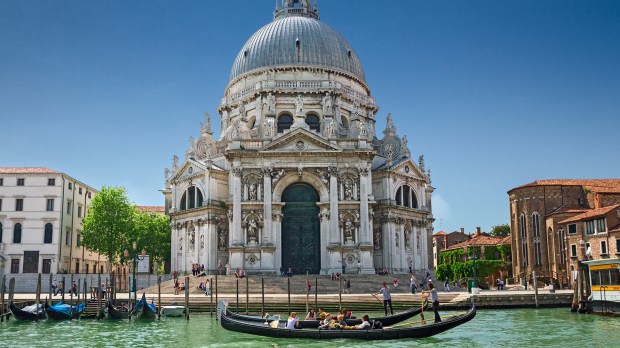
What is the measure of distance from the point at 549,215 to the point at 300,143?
21.3m

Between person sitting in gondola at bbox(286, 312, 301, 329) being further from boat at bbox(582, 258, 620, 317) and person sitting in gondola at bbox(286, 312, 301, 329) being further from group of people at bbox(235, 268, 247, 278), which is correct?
group of people at bbox(235, 268, 247, 278)

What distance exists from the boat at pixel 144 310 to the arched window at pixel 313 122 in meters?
21.5

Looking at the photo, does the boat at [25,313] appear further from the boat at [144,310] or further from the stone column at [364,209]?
the stone column at [364,209]

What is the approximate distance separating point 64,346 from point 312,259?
22.1 meters

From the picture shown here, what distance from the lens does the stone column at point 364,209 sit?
40344 millimetres

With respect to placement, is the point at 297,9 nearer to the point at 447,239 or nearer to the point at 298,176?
the point at 298,176

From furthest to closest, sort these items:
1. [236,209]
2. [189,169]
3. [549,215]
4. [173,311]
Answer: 1. [549,215]
2. [189,169]
3. [236,209]
4. [173,311]

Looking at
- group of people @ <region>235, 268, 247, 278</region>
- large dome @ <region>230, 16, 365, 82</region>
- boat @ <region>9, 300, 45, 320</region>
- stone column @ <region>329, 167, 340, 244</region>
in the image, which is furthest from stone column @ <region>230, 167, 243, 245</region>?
boat @ <region>9, 300, 45, 320</region>

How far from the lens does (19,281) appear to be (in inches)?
1767

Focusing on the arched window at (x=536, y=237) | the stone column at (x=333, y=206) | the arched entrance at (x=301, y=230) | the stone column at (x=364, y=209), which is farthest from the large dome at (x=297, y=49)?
the arched window at (x=536, y=237)

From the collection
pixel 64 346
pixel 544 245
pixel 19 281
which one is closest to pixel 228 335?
pixel 64 346

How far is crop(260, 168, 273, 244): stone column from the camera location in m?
40.0

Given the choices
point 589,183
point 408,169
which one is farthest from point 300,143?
point 589,183

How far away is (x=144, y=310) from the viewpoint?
28.7m
